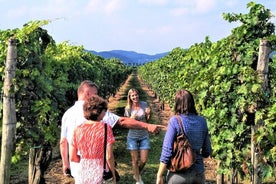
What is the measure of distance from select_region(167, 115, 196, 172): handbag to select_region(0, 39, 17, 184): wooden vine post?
2491 millimetres

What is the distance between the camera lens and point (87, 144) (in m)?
3.76

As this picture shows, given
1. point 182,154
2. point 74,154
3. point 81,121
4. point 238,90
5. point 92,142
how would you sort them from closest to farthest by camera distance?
point 92,142, point 74,154, point 81,121, point 182,154, point 238,90

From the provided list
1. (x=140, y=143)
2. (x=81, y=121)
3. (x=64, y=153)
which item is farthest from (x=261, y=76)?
(x=64, y=153)

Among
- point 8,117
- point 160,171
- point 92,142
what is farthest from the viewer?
point 8,117

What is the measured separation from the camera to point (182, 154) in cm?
420

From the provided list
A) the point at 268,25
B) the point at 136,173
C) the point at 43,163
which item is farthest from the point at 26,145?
the point at 268,25

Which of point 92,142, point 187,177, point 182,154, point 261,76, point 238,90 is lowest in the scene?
point 187,177

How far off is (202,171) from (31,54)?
11.4 ft

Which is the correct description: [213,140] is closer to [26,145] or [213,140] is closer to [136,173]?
[136,173]

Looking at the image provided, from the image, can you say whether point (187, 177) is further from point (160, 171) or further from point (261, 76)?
point (261, 76)

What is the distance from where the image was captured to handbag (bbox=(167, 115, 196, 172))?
4188mm

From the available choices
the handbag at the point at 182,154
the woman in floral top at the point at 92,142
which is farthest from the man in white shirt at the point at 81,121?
the handbag at the point at 182,154

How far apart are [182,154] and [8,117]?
104 inches

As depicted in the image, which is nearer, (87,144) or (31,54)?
(87,144)
